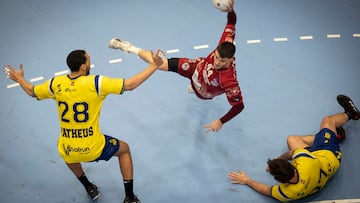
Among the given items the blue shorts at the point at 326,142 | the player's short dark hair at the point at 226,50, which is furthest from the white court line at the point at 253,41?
the player's short dark hair at the point at 226,50

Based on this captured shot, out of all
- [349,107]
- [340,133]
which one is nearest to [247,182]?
[340,133]

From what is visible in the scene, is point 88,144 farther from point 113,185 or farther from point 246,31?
point 246,31

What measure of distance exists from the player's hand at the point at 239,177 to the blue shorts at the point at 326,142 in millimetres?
1124

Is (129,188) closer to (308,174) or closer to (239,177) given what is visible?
(239,177)

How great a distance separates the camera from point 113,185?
589 cm

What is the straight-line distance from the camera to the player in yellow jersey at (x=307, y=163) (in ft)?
17.1

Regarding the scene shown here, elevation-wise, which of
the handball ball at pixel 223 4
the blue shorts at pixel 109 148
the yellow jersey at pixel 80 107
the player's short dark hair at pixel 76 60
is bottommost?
the blue shorts at pixel 109 148

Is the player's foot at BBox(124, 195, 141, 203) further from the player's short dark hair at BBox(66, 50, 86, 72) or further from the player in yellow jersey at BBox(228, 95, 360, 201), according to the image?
the player's short dark hair at BBox(66, 50, 86, 72)

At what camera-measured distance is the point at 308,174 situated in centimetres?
531

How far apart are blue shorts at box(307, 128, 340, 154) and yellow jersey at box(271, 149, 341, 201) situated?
0.55 ft

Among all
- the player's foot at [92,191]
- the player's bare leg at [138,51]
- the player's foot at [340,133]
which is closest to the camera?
the player's foot at [92,191]

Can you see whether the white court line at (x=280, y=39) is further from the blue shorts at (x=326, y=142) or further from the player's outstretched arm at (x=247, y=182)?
the player's outstretched arm at (x=247, y=182)

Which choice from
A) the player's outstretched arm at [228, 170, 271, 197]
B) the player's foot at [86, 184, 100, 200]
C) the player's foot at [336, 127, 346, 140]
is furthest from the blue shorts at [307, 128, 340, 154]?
the player's foot at [86, 184, 100, 200]

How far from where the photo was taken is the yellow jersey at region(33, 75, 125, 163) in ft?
15.1
